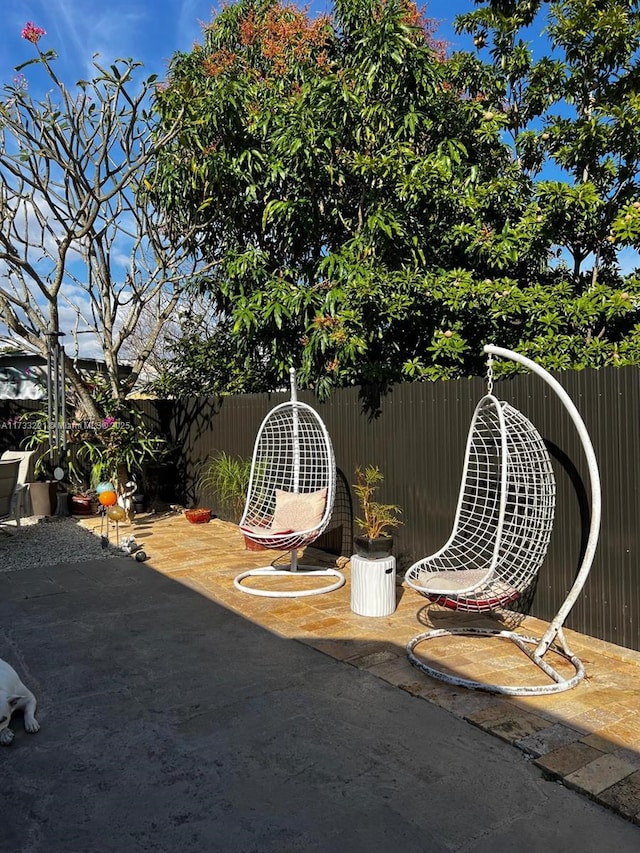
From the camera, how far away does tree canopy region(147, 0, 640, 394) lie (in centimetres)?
542

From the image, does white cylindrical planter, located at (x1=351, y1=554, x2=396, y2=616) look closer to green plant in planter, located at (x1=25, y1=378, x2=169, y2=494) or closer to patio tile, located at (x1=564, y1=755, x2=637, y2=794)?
patio tile, located at (x1=564, y1=755, x2=637, y2=794)

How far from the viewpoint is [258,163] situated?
21.6 feet

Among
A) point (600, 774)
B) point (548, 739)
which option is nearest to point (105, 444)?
point (548, 739)

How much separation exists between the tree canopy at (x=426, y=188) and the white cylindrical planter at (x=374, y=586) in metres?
2.03

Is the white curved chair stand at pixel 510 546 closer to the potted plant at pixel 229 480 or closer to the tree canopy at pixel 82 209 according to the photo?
the potted plant at pixel 229 480

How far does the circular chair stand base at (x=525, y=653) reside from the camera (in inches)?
118

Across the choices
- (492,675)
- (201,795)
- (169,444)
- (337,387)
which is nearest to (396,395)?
(337,387)

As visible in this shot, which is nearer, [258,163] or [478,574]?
[478,574]

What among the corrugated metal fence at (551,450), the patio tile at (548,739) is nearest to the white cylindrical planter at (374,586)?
the corrugated metal fence at (551,450)

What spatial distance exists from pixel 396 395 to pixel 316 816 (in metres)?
3.70

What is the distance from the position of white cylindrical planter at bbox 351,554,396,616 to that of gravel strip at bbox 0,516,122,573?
9.47 ft

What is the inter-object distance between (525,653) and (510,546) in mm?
604

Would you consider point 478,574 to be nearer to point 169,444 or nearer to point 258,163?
point 258,163

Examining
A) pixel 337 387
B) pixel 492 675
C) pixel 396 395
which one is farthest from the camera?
pixel 337 387
